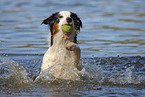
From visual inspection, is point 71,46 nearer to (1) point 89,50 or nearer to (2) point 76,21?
(2) point 76,21

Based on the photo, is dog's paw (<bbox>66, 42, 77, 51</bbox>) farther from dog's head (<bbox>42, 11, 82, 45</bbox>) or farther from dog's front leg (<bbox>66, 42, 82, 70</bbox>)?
dog's head (<bbox>42, 11, 82, 45</bbox>)

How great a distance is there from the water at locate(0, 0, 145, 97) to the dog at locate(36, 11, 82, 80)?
0.17 metres

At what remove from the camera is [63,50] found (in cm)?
605

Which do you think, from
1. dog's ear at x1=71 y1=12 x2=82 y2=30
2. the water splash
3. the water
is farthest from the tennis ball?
the water splash

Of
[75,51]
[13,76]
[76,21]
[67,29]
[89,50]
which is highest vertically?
[76,21]

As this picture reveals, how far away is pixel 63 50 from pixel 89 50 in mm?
3323

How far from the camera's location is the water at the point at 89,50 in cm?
592

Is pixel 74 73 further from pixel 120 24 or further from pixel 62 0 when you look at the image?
pixel 62 0

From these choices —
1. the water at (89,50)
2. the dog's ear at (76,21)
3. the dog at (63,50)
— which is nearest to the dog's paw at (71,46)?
the dog at (63,50)

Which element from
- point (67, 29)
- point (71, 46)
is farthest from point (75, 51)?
point (67, 29)

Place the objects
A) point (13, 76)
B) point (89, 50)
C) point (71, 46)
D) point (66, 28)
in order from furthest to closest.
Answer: point (89, 50) < point (13, 76) < point (71, 46) < point (66, 28)

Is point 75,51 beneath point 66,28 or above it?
beneath

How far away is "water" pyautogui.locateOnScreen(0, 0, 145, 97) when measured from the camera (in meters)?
5.92

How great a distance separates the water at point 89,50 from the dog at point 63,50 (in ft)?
0.55
